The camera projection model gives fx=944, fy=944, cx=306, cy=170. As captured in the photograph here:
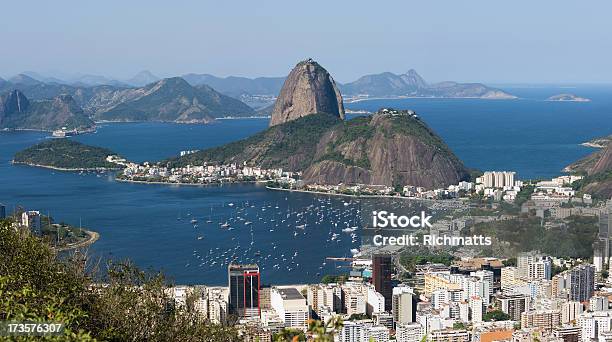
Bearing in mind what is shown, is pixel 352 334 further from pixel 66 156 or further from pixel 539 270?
pixel 66 156

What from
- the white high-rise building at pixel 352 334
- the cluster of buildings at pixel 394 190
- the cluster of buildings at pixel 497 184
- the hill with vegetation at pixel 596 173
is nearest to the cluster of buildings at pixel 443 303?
the white high-rise building at pixel 352 334

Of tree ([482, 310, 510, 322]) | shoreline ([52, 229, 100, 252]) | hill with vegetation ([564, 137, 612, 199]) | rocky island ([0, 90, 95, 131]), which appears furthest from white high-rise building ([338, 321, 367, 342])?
rocky island ([0, 90, 95, 131])

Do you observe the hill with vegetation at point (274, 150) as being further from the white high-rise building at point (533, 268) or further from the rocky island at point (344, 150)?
the white high-rise building at point (533, 268)

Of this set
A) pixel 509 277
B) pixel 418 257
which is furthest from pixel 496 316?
pixel 418 257

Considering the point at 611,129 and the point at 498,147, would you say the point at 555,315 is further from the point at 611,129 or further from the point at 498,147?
the point at 611,129

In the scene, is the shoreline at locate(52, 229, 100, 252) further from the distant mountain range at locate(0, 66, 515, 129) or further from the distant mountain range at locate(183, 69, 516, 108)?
the distant mountain range at locate(183, 69, 516, 108)

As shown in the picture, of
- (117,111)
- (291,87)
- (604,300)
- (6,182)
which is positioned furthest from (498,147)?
(117,111)
